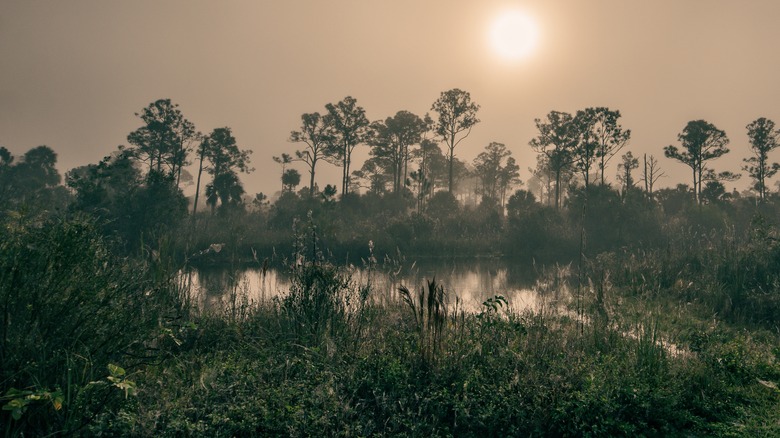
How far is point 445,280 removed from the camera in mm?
18250

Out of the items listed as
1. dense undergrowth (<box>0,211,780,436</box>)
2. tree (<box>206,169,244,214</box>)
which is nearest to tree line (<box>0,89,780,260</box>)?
tree (<box>206,169,244,214</box>)

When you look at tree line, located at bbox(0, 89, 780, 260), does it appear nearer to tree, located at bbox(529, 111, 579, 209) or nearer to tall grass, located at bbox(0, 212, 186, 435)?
tree, located at bbox(529, 111, 579, 209)

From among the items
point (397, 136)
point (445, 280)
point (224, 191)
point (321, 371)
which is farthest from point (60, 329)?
point (397, 136)

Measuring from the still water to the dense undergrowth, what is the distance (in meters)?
2.42

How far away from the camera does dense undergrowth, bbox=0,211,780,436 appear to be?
4.04 m

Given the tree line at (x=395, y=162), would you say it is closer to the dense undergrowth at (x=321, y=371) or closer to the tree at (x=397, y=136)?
the tree at (x=397, y=136)

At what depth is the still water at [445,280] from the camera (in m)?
11.4

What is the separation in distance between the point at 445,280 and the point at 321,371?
13011mm

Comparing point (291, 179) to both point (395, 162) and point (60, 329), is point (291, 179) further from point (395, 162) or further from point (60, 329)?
point (60, 329)

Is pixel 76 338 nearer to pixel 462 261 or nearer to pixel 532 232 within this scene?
pixel 462 261

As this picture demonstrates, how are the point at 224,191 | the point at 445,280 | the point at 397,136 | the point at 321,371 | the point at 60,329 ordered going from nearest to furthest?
1. the point at 60,329
2. the point at 321,371
3. the point at 445,280
4. the point at 224,191
5. the point at 397,136

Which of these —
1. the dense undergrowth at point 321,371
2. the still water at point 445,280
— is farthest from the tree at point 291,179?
the dense undergrowth at point 321,371

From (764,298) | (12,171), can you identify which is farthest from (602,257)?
(12,171)

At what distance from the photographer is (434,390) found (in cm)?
530
